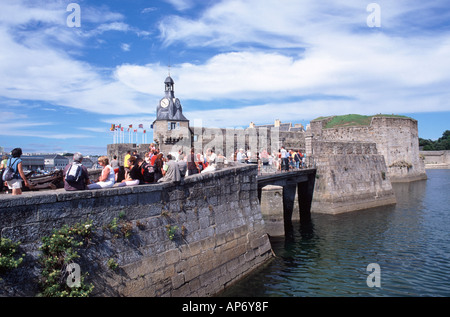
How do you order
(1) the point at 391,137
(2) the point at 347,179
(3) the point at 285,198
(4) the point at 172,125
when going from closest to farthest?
1. (3) the point at 285,198
2. (2) the point at 347,179
3. (4) the point at 172,125
4. (1) the point at 391,137

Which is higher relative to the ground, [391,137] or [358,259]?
[391,137]

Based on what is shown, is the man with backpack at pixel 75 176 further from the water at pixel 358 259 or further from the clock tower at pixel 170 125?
the clock tower at pixel 170 125

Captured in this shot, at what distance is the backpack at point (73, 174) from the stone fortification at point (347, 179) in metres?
19.4

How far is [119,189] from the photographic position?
285 inches

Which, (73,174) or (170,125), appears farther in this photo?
(170,125)

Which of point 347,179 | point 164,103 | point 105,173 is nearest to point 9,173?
point 105,173

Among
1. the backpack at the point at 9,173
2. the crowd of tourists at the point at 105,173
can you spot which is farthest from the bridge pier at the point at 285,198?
the backpack at the point at 9,173

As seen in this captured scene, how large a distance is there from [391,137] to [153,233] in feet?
144

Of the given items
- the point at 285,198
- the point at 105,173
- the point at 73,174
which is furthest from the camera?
the point at 285,198

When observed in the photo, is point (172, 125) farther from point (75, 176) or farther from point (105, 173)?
point (75, 176)

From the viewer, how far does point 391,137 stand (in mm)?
44219

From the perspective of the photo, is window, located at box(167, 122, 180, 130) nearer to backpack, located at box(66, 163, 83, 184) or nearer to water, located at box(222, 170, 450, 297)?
water, located at box(222, 170, 450, 297)

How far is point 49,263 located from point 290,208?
59.3 feet
